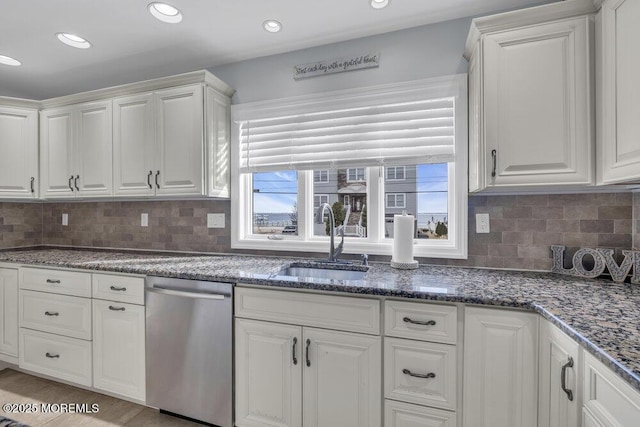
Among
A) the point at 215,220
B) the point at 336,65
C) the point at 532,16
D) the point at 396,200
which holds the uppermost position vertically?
the point at 336,65

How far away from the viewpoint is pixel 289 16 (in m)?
1.93

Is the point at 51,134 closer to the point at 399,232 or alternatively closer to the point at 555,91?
the point at 399,232

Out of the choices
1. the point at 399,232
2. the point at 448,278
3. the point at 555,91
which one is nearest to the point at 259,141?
the point at 399,232

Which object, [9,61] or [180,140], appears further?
[9,61]

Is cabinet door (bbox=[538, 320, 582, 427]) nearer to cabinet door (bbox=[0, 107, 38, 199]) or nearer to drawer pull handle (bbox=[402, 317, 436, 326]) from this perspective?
drawer pull handle (bbox=[402, 317, 436, 326])

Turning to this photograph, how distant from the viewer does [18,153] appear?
8.87 feet

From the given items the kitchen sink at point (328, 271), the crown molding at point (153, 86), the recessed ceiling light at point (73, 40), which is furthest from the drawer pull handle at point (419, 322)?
the recessed ceiling light at point (73, 40)

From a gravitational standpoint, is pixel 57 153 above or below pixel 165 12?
below

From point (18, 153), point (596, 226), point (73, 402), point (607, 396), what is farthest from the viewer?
point (18, 153)

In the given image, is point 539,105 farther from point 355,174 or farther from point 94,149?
point 94,149

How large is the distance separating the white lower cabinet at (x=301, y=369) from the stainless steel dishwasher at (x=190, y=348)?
0.08 meters

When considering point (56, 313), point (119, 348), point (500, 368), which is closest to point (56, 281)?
point (56, 313)

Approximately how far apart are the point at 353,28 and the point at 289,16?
43cm

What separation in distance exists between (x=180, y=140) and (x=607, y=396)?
2.52 meters
